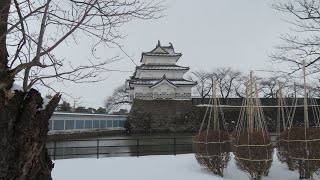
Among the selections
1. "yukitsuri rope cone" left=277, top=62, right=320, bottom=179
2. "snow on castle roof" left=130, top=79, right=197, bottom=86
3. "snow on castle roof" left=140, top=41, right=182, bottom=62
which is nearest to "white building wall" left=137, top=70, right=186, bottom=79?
"snow on castle roof" left=130, top=79, right=197, bottom=86

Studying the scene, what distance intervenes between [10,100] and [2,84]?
0.51 feet

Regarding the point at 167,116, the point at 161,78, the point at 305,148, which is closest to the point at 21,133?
the point at 305,148

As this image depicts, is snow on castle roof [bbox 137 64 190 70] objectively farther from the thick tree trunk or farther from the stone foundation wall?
the thick tree trunk

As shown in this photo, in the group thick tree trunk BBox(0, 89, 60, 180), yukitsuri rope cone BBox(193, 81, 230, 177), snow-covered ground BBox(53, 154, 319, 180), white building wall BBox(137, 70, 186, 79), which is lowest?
snow-covered ground BBox(53, 154, 319, 180)

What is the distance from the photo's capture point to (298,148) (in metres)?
8.55

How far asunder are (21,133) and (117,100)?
4905 cm

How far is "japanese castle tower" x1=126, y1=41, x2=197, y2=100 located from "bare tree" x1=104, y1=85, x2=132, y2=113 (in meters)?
10.1

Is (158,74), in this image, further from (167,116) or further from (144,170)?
(144,170)

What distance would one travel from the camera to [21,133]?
9.46 feet

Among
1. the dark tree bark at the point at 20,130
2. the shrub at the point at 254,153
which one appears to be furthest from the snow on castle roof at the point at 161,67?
the dark tree bark at the point at 20,130

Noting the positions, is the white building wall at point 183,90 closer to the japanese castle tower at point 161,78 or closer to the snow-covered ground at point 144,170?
the japanese castle tower at point 161,78

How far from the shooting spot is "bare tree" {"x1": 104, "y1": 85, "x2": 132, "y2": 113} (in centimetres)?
5088

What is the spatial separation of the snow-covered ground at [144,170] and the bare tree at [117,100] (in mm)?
39189

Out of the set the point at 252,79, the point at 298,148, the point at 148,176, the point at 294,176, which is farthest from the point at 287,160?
the point at 148,176
